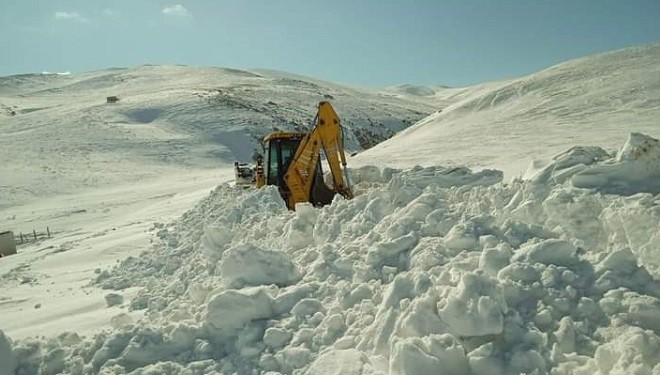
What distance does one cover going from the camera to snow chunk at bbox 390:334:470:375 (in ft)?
11.3

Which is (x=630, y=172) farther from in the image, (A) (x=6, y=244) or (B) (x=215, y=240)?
(A) (x=6, y=244)

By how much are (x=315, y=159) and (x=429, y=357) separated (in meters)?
7.48

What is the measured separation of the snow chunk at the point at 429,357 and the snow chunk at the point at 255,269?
2.05 m

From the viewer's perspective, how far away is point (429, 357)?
3.46 metres

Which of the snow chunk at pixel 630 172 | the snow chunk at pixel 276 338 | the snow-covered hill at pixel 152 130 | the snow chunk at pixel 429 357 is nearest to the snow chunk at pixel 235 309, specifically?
the snow chunk at pixel 276 338

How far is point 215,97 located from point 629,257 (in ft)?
165

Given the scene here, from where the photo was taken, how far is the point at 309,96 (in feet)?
191

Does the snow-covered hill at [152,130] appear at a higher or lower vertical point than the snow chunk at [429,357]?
higher

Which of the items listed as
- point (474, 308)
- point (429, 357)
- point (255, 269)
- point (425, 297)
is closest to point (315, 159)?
point (255, 269)

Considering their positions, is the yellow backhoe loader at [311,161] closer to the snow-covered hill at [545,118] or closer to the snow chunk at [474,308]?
the snow-covered hill at [545,118]

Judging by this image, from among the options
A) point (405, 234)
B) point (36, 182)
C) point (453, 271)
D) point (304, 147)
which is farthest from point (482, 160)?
point (36, 182)

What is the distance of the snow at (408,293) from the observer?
359 centimetres

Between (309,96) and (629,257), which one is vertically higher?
(309,96)

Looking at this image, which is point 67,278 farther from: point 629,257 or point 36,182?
point 36,182
